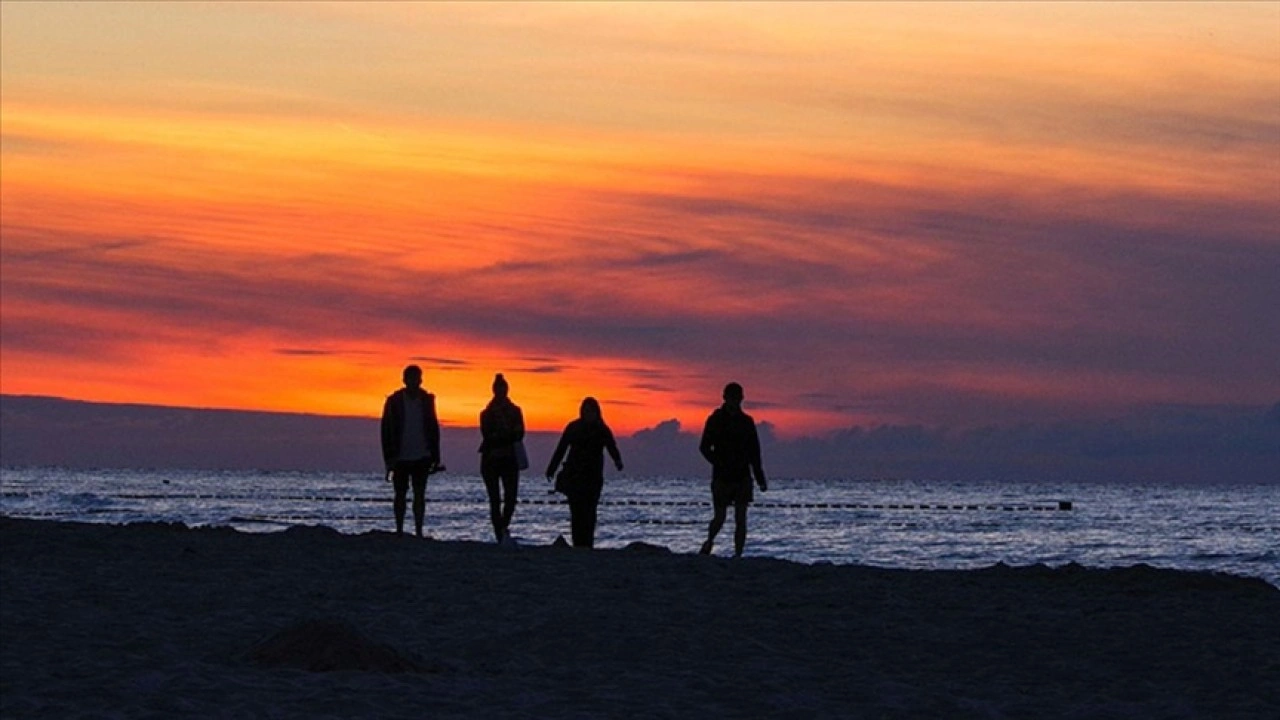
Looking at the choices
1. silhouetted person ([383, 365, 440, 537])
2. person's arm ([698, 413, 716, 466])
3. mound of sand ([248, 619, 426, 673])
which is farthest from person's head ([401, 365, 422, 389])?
mound of sand ([248, 619, 426, 673])

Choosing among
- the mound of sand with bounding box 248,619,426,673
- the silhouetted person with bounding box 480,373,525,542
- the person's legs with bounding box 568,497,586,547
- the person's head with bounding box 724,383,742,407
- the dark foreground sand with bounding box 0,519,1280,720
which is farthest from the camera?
the person's legs with bounding box 568,497,586,547

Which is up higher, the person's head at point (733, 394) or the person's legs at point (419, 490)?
the person's head at point (733, 394)

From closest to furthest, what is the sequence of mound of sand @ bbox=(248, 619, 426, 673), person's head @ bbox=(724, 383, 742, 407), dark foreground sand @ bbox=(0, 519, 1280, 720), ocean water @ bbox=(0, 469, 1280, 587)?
dark foreground sand @ bbox=(0, 519, 1280, 720)
mound of sand @ bbox=(248, 619, 426, 673)
person's head @ bbox=(724, 383, 742, 407)
ocean water @ bbox=(0, 469, 1280, 587)

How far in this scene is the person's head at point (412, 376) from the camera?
18.8 m

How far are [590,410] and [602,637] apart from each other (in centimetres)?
731

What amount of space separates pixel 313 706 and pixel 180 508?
64.8m

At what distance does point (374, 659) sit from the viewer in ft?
35.6

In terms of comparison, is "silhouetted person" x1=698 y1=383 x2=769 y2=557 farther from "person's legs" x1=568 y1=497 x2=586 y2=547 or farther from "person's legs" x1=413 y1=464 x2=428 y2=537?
"person's legs" x1=413 y1=464 x2=428 y2=537

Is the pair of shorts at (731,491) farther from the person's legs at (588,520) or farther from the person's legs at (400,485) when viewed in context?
the person's legs at (400,485)

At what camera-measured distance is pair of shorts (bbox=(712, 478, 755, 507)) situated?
18.8 metres

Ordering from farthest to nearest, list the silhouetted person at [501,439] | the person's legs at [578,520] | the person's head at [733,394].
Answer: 1. the person's legs at [578,520]
2. the silhouetted person at [501,439]
3. the person's head at [733,394]

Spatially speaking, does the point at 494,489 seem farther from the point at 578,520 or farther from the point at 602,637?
the point at 602,637

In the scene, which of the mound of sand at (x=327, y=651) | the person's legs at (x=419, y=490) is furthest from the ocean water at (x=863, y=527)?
Answer: the mound of sand at (x=327, y=651)

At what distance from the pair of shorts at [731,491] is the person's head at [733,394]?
84 cm
